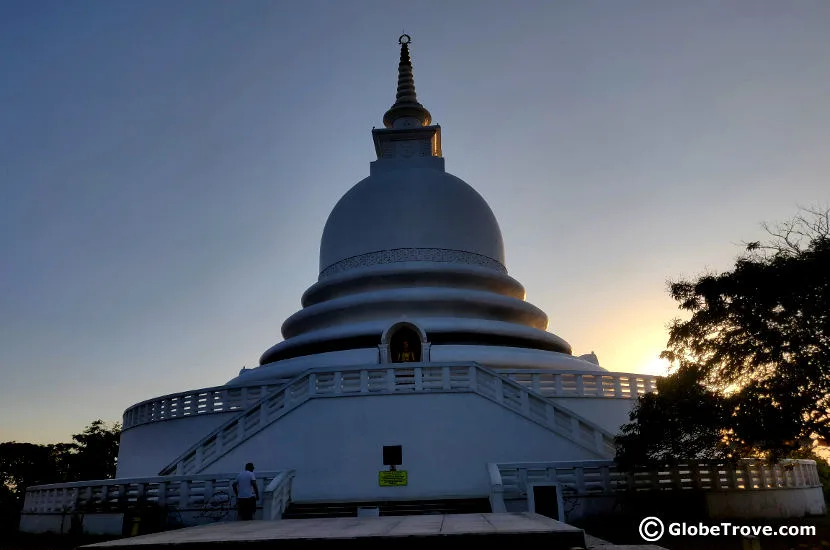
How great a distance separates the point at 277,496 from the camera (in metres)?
13.5

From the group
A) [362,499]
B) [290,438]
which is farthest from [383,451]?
[290,438]

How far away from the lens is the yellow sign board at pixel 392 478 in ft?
49.6

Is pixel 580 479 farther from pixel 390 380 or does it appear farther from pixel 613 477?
pixel 390 380

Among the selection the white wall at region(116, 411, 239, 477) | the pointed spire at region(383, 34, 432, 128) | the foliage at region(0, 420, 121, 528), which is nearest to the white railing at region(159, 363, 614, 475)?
the white wall at region(116, 411, 239, 477)

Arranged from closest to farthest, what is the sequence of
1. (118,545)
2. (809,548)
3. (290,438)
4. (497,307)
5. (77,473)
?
1. (118,545)
2. (809,548)
3. (290,438)
4. (497,307)
5. (77,473)

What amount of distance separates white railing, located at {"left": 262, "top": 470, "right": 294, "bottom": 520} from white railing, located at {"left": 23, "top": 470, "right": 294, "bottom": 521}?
0.02 meters

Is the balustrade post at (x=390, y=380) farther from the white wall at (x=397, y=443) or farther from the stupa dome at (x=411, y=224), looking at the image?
the stupa dome at (x=411, y=224)

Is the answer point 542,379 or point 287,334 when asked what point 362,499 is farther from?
point 287,334

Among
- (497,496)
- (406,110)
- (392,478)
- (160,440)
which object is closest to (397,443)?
(392,478)

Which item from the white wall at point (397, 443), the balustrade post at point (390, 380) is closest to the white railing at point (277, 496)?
the white wall at point (397, 443)

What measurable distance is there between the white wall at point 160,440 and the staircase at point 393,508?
6.38 m

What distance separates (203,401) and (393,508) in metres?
9.02

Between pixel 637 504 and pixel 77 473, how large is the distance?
36.6m

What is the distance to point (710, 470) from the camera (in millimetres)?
13430
